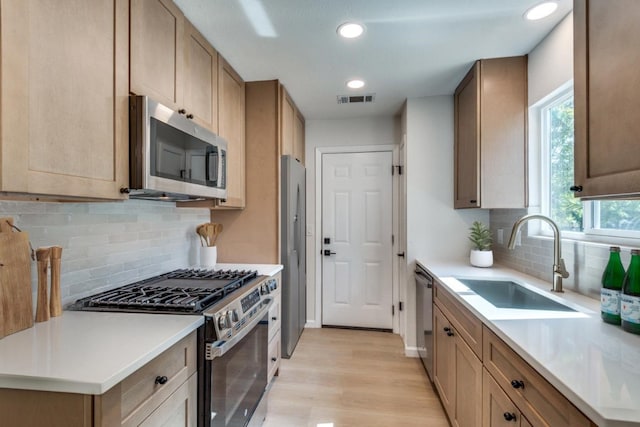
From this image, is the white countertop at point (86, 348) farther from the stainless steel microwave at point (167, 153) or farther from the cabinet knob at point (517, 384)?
the cabinet knob at point (517, 384)

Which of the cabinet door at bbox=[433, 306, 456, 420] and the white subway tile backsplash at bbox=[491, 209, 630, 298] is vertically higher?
the white subway tile backsplash at bbox=[491, 209, 630, 298]

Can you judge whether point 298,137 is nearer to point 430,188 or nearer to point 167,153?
point 430,188

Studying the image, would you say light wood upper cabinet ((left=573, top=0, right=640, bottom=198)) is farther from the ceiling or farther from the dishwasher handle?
the dishwasher handle

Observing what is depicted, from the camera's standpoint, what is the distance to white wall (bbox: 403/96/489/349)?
9.31 feet

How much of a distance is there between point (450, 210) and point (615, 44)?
1917 mm

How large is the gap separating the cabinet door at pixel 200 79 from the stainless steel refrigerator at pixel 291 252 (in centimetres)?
79

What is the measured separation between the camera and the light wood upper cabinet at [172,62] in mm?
1350

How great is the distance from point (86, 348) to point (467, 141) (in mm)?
2639

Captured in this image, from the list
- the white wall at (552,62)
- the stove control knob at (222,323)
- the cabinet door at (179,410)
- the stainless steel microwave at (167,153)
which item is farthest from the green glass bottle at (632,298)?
the stainless steel microwave at (167,153)

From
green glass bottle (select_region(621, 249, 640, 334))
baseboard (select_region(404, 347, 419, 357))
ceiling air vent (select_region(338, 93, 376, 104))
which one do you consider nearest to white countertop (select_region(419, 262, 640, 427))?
green glass bottle (select_region(621, 249, 640, 334))

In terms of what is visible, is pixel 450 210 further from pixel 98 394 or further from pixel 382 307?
pixel 98 394

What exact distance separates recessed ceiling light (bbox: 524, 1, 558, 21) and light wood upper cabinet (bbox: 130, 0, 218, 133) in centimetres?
188

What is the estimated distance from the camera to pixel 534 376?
37.3 inches

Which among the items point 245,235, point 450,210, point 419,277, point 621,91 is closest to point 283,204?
point 245,235
